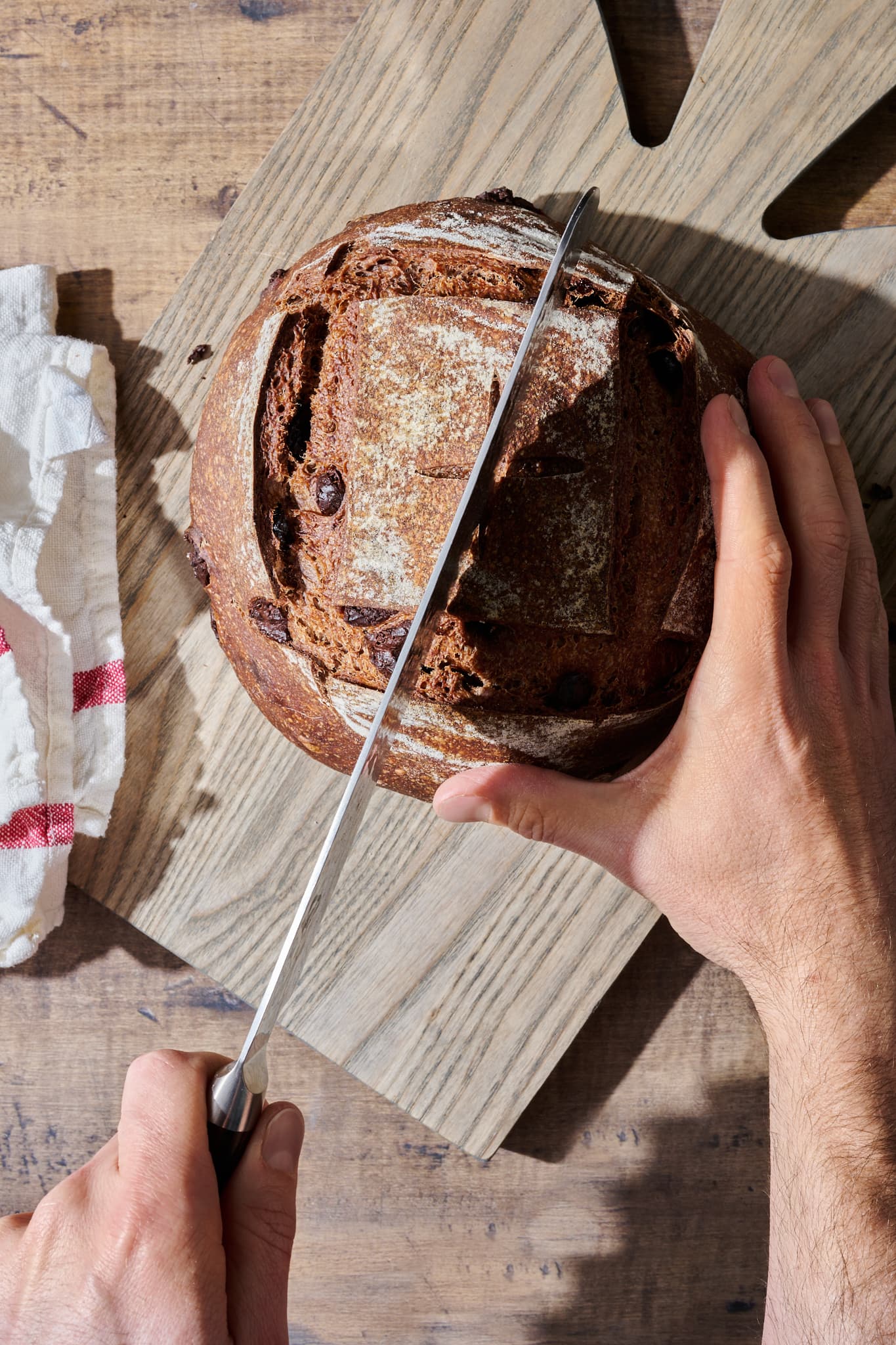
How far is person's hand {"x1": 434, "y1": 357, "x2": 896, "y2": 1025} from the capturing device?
1015 mm

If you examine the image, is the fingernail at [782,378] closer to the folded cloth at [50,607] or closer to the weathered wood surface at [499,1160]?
the weathered wood surface at [499,1160]

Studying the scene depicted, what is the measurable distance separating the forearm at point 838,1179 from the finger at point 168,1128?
728mm

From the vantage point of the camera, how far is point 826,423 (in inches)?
47.1

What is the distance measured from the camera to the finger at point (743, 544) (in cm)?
100

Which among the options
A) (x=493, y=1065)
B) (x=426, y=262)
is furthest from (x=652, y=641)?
(x=493, y=1065)

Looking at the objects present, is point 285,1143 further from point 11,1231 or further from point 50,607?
point 50,607

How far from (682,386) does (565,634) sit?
32 centimetres

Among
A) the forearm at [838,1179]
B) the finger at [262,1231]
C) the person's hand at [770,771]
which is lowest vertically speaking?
the finger at [262,1231]

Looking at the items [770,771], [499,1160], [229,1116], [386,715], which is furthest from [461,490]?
[499,1160]

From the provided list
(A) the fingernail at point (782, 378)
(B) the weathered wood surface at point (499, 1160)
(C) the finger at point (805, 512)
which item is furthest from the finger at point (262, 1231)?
(A) the fingernail at point (782, 378)

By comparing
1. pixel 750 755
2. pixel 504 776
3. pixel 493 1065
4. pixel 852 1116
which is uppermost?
pixel 750 755

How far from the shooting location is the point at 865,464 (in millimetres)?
1325

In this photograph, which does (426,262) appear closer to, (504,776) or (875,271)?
(504,776)

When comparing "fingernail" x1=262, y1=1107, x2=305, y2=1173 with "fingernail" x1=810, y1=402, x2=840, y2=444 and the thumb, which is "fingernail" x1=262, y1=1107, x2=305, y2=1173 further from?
"fingernail" x1=810, y1=402, x2=840, y2=444
